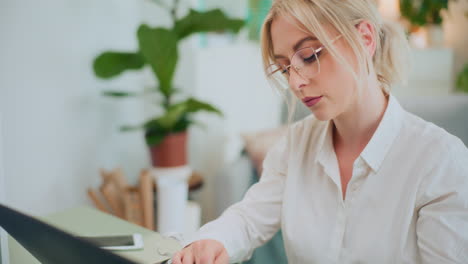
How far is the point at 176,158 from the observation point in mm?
1823

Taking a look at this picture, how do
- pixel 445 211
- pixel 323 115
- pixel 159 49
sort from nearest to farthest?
pixel 445 211 → pixel 323 115 → pixel 159 49

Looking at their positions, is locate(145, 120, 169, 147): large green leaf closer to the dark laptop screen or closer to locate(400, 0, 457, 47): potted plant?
the dark laptop screen

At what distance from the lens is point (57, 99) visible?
1601 millimetres

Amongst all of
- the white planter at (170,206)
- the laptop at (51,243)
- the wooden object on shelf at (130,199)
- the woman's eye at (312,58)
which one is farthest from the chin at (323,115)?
the wooden object on shelf at (130,199)

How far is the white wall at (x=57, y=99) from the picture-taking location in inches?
56.1

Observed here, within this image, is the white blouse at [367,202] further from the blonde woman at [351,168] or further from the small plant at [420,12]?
the small plant at [420,12]

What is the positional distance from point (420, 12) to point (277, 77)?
6.56ft

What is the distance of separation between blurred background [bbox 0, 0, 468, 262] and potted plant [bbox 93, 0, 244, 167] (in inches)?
3.4

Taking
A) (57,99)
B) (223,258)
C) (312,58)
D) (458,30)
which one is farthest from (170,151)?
(458,30)

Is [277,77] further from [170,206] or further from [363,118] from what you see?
[170,206]

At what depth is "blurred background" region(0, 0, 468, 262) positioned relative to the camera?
1.46 m

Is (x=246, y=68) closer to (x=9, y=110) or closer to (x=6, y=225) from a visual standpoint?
(x=9, y=110)

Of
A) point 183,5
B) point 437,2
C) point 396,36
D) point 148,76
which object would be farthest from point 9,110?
point 437,2

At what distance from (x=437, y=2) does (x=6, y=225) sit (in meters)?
2.58
